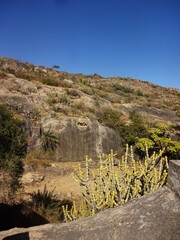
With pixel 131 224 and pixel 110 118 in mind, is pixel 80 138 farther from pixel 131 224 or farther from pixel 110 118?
pixel 131 224

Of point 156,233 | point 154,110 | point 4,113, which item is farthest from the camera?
point 154,110

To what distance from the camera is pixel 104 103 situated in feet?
71.6

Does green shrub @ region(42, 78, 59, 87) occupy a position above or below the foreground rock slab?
above

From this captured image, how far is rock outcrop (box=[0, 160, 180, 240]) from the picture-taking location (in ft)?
9.36

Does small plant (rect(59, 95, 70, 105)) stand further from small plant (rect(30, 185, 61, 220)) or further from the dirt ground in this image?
small plant (rect(30, 185, 61, 220))

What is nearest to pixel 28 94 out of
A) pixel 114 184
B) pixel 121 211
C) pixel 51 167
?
pixel 51 167

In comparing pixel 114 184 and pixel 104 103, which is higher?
pixel 104 103

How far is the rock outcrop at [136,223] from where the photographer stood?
2.85 meters

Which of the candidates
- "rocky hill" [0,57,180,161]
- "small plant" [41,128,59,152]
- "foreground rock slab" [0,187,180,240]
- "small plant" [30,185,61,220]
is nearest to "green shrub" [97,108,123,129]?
"rocky hill" [0,57,180,161]

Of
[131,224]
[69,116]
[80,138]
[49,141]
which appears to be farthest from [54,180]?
[131,224]

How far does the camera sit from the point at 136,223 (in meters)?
2.98

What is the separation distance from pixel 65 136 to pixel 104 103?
8.26 meters

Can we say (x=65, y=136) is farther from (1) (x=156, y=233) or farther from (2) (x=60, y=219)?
(1) (x=156, y=233)

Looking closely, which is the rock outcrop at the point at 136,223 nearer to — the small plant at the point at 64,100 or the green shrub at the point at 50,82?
the small plant at the point at 64,100
